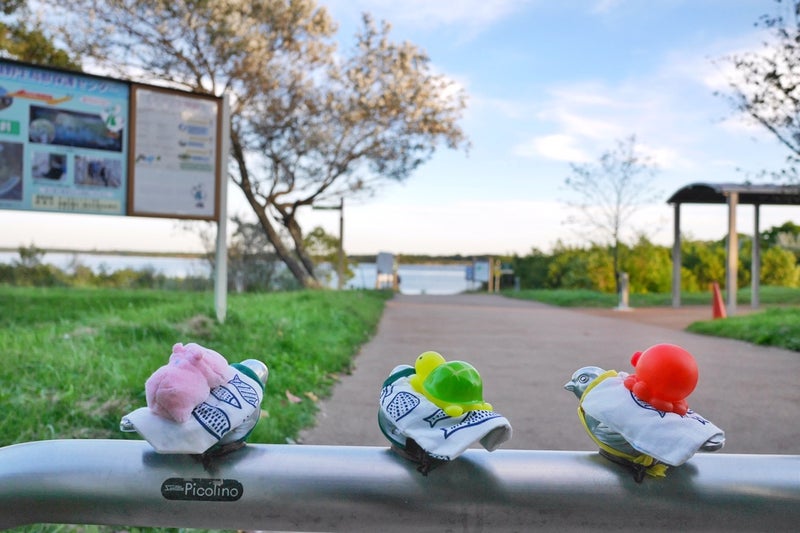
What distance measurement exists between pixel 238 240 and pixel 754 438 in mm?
13572

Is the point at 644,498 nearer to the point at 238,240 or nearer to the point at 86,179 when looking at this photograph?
the point at 86,179

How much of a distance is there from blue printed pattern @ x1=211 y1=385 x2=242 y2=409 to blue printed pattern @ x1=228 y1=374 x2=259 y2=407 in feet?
0.06

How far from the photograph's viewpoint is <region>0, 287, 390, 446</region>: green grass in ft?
11.4

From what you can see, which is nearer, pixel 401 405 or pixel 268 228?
pixel 401 405

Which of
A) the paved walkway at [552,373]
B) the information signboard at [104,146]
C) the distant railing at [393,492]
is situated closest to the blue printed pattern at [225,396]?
the distant railing at [393,492]

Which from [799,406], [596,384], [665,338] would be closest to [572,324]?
[665,338]


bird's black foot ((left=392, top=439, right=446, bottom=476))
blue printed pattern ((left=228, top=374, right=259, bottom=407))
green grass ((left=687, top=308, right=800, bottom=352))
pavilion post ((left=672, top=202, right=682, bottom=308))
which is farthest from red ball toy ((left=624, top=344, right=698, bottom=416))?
pavilion post ((left=672, top=202, right=682, bottom=308))

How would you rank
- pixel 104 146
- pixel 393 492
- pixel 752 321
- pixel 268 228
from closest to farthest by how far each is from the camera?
pixel 393 492
pixel 104 146
pixel 752 321
pixel 268 228

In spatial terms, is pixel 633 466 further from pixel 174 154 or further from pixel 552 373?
pixel 174 154

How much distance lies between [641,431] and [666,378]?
0.28 ft

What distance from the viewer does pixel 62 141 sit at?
6.70 meters

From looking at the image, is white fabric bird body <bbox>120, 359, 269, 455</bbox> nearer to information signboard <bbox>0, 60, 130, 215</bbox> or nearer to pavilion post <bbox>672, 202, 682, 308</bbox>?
information signboard <bbox>0, 60, 130, 215</bbox>

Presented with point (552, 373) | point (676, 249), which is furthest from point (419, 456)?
point (676, 249)

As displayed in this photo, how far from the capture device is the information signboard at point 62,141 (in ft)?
21.4
